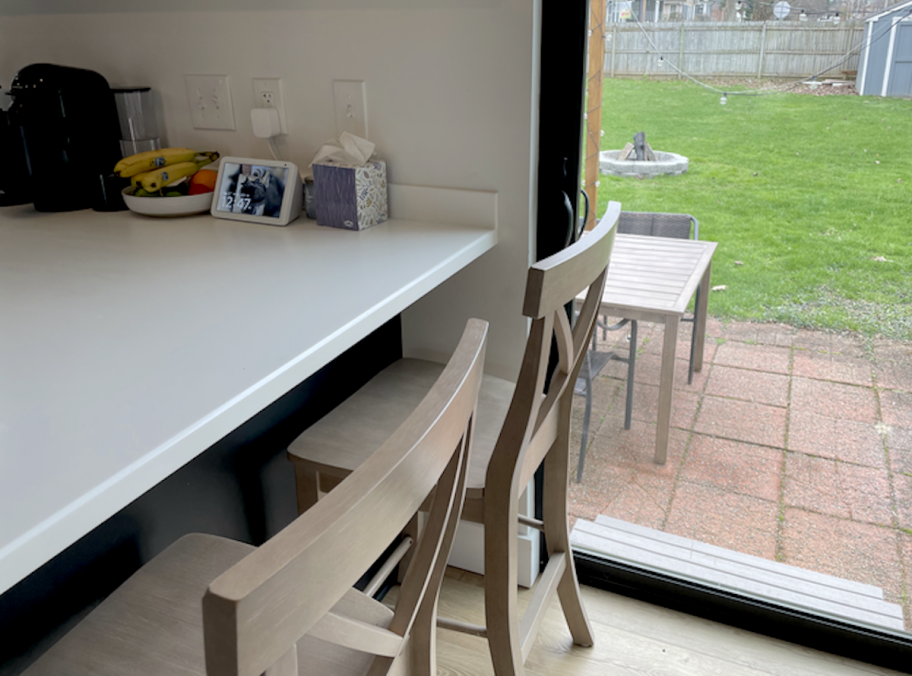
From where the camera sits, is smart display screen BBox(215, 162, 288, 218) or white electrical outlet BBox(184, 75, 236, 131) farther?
white electrical outlet BBox(184, 75, 236, 131)

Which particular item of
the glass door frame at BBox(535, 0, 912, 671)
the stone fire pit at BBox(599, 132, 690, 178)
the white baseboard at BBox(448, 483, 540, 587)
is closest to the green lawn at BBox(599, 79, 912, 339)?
the stone fire pit at BBox(599, 132, 690, 178)

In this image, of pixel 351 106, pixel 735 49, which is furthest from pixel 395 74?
pixel 735 49

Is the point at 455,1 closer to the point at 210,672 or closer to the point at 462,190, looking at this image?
the point at 462,190

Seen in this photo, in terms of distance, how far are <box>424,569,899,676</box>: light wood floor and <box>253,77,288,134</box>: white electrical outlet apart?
45.1 inches

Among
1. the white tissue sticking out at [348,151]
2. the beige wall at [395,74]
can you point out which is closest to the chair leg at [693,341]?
the beige wall at [395,74]

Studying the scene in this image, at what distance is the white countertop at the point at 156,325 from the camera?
0.66m

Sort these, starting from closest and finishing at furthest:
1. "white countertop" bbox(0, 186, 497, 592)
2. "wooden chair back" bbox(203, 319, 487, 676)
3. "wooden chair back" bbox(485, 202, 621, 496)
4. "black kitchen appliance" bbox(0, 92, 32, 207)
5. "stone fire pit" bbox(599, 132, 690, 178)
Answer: "wooden chair back" bbox(203, 319, 487, 676) < "white countertop" bbox(0, 186, 497, 592) < "wooden chair back" bbox(485, 202, 621, 496) < "stone fire pit" bbox(599, 132, 690, 178) < "black kitchen appliance" bbox(0, 92, 32, 207)

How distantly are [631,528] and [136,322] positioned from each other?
121cm

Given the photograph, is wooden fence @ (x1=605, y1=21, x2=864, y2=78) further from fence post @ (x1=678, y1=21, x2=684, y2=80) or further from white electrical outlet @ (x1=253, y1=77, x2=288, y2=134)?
white electrical outlet @ (x1=253, y1=77, x2=288, y2=134)

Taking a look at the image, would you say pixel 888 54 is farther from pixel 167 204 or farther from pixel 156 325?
pixel 167 204

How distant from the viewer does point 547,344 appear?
3.09ft

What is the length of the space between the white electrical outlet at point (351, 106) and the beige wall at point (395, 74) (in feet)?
0.06

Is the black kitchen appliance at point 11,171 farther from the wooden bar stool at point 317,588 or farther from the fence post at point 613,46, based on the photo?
the fence post at point 613,46

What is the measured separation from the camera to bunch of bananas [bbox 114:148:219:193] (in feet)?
4.89
